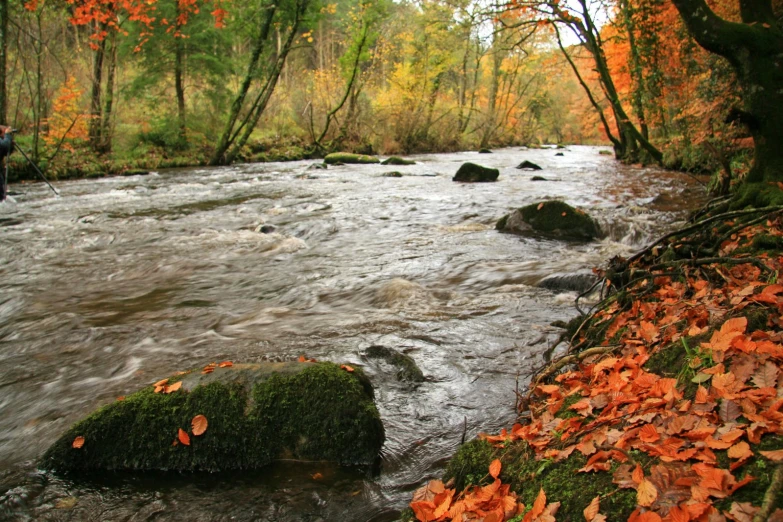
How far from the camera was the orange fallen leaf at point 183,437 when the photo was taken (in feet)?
10.0

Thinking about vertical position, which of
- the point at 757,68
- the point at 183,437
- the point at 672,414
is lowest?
the point at 183,437

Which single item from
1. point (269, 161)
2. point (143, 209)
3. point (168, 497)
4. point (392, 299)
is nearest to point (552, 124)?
point (269, 161)

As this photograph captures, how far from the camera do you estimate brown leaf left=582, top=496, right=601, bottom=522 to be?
1835mm

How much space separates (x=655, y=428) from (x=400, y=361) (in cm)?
237

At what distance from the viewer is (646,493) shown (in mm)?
1794

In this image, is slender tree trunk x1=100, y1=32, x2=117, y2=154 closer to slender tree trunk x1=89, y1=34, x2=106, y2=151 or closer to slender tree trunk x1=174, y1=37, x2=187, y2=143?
slender tree trunk x1=89, y1=34, x2=106, y2=151

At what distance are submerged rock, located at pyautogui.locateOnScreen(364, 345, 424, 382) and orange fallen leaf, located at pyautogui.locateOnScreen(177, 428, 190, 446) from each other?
1633 mm

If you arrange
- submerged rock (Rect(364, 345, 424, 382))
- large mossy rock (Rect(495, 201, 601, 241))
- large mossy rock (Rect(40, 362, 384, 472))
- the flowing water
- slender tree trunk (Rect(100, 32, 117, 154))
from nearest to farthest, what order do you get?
the flowing water < large mossy rock (Rect(40, 362, 384, 472)) < submerged rock (Rect(364, 345, 424, 382)) < large mossy rock (Rect(495, 201, 601, 241)) < slender tree trunk (Rect(100, 32, 117, 154))

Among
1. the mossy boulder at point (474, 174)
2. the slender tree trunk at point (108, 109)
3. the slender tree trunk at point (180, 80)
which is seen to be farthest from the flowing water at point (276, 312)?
the slender tree trunk at point (180, 80)

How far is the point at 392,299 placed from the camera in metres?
6.12

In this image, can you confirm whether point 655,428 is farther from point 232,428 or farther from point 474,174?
point 474,174

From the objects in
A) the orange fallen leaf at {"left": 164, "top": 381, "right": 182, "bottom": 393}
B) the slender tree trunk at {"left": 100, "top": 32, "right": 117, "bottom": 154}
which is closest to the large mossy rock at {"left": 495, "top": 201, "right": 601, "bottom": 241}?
the orange fallen leaf at {"left": 164, "top": 381, "right": 182, "bottom": 393}

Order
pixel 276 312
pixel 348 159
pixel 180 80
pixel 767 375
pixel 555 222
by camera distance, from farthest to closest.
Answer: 1. pixel 348 159
2. pixel 180 80
3. pixel 555 222
4. pixel 276 312
5. pixel 767 375

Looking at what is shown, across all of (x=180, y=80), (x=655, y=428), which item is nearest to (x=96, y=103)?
(x=180, y=80)
